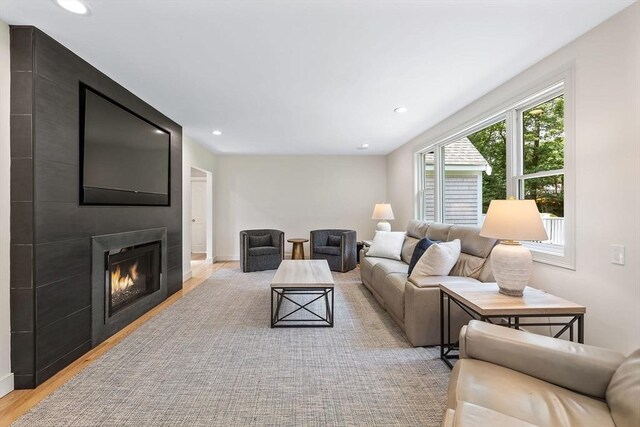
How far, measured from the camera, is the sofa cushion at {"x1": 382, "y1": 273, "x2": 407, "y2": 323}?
289cm

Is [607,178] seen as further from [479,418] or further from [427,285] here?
[479,418]

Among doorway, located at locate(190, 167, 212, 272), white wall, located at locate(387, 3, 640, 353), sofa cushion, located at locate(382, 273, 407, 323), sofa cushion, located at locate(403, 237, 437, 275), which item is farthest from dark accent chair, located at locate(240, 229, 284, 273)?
white wall, located at locate(387, 3, 640, 353)

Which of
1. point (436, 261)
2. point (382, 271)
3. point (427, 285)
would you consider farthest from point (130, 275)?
point (436, 261)

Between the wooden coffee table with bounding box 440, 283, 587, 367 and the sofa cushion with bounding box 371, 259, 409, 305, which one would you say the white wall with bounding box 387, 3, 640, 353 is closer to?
the wooden coffee table with bounding box 440, 283, 587, 367

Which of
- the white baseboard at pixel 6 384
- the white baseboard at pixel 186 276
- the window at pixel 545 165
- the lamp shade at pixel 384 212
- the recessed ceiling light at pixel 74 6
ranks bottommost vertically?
the white baseboard at pixel 6 384

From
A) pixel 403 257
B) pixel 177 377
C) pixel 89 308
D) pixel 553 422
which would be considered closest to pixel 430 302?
pixel 553 422

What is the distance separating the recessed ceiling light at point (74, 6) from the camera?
180 cm

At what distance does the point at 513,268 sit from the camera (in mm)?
2086

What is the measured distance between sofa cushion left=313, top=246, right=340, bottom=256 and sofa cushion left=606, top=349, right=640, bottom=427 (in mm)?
4581

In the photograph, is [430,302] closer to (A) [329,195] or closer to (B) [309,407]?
(B) [309,407]

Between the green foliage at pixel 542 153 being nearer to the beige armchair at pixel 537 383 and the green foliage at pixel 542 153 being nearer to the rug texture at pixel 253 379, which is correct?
the beige armchair at pixel 537 383

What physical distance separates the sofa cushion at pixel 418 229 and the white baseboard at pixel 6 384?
422cm

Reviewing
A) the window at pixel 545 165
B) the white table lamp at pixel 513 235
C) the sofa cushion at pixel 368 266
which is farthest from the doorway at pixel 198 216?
the white table lamp at pixel 513 235

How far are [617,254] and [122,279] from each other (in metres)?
4.22
